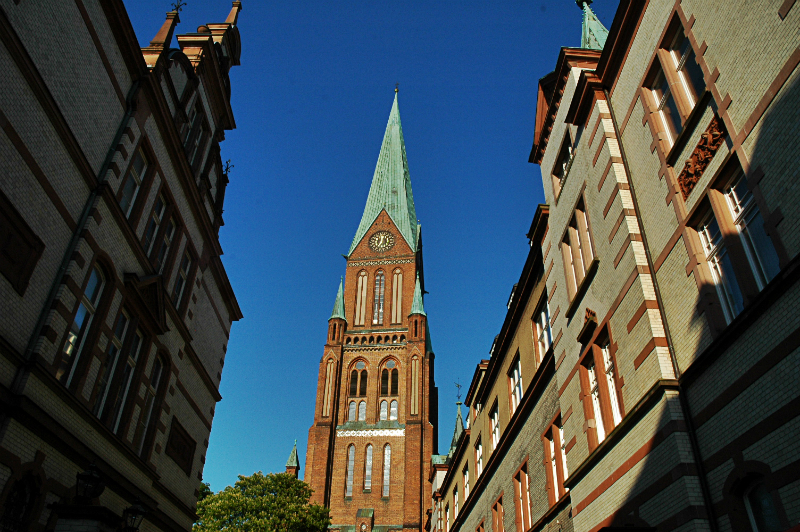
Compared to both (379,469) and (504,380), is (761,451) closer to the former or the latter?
(504,380)

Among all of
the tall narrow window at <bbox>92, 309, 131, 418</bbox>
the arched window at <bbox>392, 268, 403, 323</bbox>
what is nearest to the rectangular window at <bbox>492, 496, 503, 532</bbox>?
the tall narrow window at <bbox>92, 309, 131, 418</bbox>

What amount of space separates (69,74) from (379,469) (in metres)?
56.9

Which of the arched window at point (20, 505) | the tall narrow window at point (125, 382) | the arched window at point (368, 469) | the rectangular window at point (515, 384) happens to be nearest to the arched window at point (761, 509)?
the arched window at point (20, 505)

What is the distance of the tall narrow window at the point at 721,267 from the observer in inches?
322

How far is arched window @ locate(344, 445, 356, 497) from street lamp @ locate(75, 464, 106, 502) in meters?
54.3

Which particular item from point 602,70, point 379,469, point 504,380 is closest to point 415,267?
point 379,469

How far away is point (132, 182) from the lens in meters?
14.4

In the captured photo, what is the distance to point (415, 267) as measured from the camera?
77.8 m

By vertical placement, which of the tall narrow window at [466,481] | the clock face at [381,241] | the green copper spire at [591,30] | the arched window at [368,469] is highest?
the clock face at [381,241]

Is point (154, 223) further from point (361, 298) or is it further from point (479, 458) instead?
point (361, 298)

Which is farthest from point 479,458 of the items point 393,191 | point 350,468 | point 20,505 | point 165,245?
point 393,191

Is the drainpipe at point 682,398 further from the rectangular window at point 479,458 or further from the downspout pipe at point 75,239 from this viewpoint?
the rectangular window at point 479,458

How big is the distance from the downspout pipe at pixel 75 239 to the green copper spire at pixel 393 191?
66854mm

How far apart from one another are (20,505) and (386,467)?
5589cm
